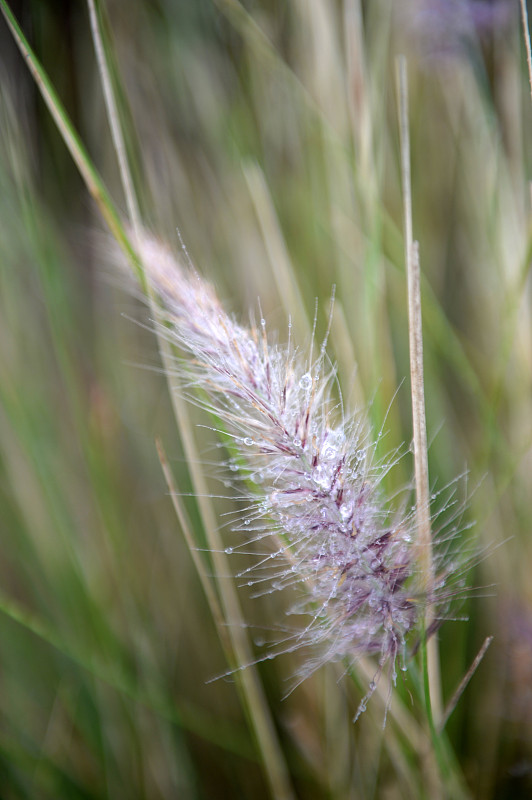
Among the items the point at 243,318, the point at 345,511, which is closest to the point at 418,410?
the point at 345,511

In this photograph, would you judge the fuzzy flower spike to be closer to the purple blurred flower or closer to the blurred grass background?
the blurred grass background

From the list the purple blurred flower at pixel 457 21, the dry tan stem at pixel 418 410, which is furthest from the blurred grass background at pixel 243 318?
the dry tan stem at pixel 418 410

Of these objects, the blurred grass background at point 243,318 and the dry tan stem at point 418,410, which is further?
the blurred grass background at point 243,318

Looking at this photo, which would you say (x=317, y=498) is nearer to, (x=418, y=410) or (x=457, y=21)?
(x=418, y=410)

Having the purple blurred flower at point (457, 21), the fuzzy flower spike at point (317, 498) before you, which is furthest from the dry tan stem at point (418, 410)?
the purple blurred flower at point (457, 21)

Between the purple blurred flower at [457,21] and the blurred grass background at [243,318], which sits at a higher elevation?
the purple blurred flower at [457,21]

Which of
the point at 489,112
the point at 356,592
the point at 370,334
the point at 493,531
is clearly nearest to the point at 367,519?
the point at 356,592

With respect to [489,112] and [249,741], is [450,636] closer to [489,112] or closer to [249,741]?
[249,741]

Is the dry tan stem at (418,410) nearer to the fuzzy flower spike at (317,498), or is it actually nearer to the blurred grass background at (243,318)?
the fuzzy flower spike at (317,498)
